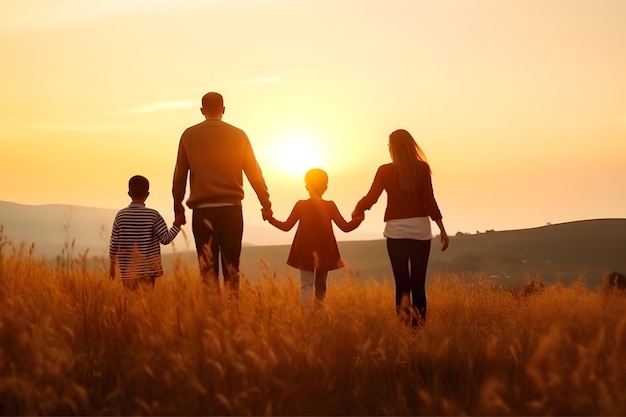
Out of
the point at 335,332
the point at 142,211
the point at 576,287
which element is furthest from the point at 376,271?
the point at 335,332

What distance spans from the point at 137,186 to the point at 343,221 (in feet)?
7.75

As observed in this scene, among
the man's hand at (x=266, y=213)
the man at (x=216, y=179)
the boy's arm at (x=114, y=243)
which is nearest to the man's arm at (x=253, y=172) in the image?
the man at (x=216, y=179)

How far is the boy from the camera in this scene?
726 centimetres

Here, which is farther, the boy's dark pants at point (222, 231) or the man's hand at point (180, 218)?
the man's hand at point (180, 218)

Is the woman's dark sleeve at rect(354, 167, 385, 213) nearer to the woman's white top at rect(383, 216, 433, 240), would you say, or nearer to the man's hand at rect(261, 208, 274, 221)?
the woman's white top at rect(383, 216, 433, 240)

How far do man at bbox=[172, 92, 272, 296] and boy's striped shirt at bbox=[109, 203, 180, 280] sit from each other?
0.32m

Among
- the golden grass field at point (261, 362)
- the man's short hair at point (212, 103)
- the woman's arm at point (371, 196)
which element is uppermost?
the man's short hair at point (212, 103)

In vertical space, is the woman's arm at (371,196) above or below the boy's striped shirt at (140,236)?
above

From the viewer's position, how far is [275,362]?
Result: 3928 millimetres

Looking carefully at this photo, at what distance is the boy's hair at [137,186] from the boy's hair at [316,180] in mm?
1911

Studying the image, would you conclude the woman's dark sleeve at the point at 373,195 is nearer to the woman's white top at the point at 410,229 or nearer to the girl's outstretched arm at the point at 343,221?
the girl's outstretched arm at the point at 343,221

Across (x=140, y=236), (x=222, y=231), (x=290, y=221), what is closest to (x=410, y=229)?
(x=290, y=221)

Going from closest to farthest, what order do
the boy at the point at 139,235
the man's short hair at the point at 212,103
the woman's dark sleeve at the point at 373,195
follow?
the man's short hair at the point at 212,103 → the boy at the point at 139,235 → the woman's dark sleeve at the point at 373,195

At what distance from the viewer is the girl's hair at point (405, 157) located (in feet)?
23.7
